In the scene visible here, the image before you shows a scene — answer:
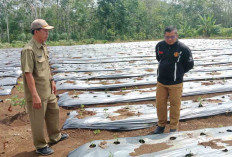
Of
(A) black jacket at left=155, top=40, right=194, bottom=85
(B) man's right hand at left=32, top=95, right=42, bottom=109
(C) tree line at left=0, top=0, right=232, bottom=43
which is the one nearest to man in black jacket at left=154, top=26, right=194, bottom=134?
(A) black jacket at left=155, top=40, right=194, bottom=85

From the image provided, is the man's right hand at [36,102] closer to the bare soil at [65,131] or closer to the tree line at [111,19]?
the bare soil at [65,131]

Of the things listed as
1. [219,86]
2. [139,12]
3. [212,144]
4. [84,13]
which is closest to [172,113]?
[212,144]

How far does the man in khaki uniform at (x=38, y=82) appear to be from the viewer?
2383mm

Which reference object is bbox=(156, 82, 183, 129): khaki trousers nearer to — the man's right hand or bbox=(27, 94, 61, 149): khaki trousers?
bbox=(27, 94, 61, 149): khaki trousers

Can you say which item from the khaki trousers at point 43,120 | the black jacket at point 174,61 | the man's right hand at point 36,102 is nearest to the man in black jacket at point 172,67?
the black jacket at point 174,61

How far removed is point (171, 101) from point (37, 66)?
180cm

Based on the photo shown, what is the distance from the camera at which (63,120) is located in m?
3.76

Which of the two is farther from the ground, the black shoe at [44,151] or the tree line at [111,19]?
the tree line at [111,19]

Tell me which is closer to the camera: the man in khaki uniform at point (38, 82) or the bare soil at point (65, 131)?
the man in khaki uniform at point (38, 82)

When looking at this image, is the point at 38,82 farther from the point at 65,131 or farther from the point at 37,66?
the point at 65,131

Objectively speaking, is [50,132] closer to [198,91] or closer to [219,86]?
[198,91]

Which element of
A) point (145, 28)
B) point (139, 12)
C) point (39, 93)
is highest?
point (139, 12)

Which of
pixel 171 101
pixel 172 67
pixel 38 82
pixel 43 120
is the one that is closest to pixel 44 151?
pixel 43 120

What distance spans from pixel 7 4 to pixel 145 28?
683 inches
